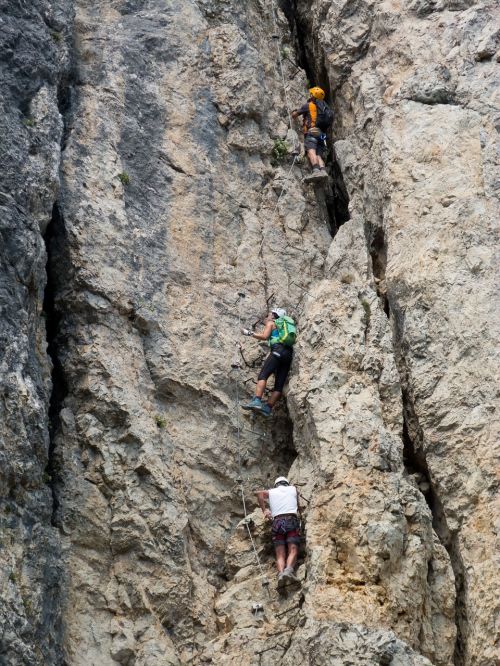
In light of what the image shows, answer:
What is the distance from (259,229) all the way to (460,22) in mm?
5499

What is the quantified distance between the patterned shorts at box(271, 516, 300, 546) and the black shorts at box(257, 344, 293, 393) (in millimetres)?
2629

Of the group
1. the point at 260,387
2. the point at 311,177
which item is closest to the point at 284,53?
the point at 311,177

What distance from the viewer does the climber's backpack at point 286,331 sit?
56.1 feet

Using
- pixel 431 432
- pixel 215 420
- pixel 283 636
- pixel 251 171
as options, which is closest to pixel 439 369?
pixel 431 432

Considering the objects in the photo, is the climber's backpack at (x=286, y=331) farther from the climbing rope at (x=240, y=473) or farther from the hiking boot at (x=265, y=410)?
the hiking boot at (x=265, y=410)

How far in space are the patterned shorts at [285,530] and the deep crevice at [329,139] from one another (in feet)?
23.1

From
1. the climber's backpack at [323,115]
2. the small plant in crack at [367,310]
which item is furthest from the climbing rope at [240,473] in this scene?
the climber's backpack at [323,115]

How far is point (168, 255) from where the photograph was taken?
59.9ft

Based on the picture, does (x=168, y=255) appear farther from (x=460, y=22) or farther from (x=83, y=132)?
(x=460, y=22)

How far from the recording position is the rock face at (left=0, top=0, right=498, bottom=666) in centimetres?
1443

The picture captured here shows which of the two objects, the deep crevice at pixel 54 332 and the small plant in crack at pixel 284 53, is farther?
the small plant in crack at pixel 284 53

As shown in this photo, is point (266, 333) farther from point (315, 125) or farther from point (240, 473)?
point (315, 125)

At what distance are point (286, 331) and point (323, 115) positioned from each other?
579cm

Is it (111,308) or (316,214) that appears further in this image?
(316,214)
